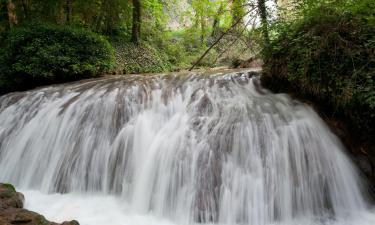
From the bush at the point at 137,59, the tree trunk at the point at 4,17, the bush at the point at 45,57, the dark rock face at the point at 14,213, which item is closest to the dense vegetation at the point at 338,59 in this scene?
the dark rock face at the point at 14,213

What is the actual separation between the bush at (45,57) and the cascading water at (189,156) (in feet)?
7.96

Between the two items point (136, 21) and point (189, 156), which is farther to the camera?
point (136, 21)

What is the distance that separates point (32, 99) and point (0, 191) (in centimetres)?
339

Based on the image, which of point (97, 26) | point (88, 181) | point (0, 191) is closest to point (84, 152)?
point (88, 181)

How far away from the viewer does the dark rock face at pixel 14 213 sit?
3.51 meters

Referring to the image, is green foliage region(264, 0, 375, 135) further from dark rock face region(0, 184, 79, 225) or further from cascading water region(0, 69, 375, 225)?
dark rock face region(0, 184, 79, 225)

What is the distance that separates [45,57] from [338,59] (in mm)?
7311

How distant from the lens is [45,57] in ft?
29.0

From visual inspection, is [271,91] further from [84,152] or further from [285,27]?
[84,152]

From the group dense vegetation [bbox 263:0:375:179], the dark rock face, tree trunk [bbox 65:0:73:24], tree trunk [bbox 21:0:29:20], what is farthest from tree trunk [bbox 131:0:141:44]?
the dark rock face

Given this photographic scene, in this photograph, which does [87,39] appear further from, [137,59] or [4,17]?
[137,59]

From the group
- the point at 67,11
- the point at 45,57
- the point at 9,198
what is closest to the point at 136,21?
the point at 67,11

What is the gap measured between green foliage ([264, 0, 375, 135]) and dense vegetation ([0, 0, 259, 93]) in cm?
290

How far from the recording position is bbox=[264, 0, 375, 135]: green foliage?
4.36m
